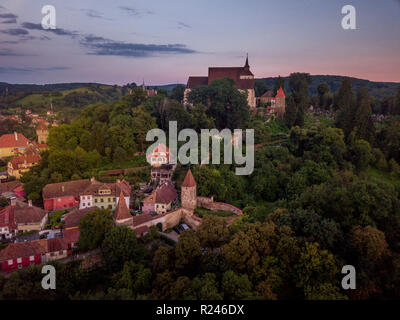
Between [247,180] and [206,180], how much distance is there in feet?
21.7

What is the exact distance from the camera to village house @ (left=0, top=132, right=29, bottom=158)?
45350 mm

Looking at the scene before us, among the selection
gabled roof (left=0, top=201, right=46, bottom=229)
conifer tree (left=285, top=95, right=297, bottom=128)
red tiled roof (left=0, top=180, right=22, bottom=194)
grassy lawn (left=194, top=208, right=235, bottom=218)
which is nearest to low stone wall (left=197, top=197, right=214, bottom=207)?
grassy lawn (left=194, top=208, right=235, bottom=218)

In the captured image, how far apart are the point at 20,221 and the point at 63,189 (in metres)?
4.72

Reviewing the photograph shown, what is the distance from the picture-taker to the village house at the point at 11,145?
45350 mm

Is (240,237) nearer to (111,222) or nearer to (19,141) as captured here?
(111,222)

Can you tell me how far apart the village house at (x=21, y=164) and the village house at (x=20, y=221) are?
13989 mm

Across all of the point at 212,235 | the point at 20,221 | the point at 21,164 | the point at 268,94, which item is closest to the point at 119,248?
the point at 212,235

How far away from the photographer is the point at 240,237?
15898mm

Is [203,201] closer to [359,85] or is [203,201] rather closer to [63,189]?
[63,189]

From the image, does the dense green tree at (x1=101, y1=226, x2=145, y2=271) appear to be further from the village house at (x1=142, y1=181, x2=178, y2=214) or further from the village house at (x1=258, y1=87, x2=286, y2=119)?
the village house at (x1=258, y1=87, x2=286, y2=119)

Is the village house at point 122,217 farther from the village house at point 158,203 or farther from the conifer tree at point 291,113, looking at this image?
the conifer tree at point 291,113

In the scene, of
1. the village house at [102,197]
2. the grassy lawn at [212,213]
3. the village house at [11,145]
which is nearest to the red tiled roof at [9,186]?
the village house at [102,197]

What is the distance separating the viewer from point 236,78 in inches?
1831
